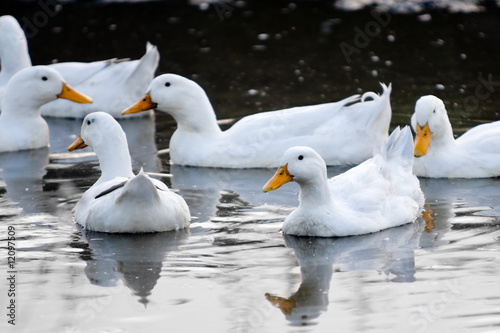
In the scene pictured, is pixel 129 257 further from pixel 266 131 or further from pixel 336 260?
pixel 266 131

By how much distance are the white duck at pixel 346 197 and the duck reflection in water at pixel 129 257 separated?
937 mm

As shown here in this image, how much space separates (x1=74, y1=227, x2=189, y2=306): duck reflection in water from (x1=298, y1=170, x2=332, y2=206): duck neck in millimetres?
1006

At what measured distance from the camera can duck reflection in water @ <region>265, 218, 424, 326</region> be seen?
5.91 meters

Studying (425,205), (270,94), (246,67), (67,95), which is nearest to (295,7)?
(246,67)


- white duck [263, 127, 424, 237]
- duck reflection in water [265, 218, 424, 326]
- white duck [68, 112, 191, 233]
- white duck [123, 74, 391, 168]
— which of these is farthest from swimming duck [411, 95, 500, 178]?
white duck [68, 112, 191, 233]

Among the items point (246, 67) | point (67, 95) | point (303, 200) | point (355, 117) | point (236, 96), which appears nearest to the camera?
point (303, 200)

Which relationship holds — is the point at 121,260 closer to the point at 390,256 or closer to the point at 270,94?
the point at 390,256

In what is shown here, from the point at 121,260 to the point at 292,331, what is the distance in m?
1.82

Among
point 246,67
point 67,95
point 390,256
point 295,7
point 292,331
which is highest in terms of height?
point 292,331

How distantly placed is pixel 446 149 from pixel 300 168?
9.01ft

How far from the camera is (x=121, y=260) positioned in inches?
269

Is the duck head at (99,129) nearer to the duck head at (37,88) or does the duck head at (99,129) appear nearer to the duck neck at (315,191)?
the duck neck at (315,191)

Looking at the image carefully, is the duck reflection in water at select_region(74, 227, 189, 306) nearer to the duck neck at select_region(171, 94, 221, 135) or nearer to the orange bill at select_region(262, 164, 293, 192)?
the orange bill at select_region(262, 164, 293, 192)

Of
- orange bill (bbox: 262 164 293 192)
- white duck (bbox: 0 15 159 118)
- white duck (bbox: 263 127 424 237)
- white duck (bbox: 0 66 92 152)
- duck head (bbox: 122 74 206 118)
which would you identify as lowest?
white duck (bbox: 0 15 159 118)
